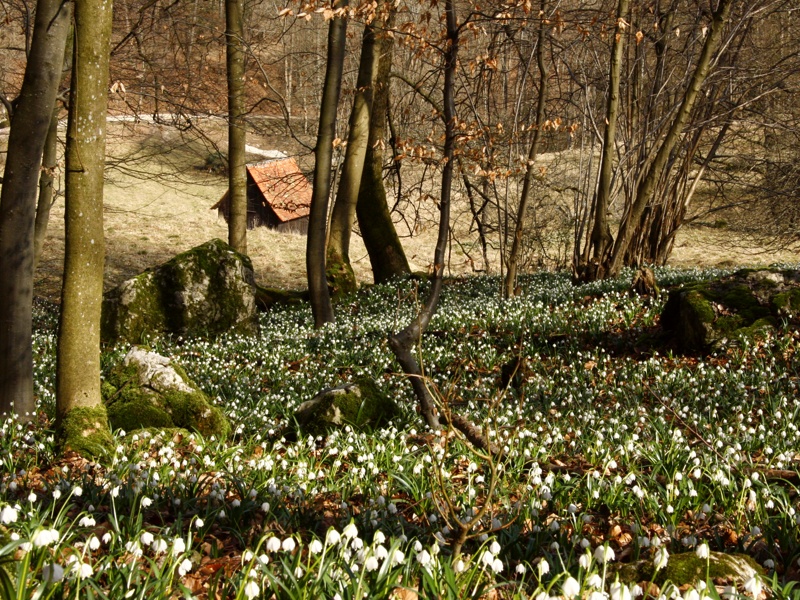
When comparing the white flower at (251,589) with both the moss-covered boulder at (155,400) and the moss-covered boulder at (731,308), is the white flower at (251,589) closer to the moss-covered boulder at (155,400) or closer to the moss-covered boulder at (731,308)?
the moss-covered boulder at (155,400)

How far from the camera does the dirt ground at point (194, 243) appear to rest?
22.2m

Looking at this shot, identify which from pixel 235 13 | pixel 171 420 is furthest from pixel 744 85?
pixel 171 420

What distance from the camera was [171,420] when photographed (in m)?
6.42

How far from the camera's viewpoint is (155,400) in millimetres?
6547

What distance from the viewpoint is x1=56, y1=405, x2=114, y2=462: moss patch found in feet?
17.7

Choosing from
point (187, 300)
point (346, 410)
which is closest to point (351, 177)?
point (187, 300)

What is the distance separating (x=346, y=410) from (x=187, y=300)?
6257 millimetres

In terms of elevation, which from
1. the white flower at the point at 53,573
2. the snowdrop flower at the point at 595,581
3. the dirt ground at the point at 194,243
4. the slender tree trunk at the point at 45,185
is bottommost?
the dirt ground at the point at 194,243

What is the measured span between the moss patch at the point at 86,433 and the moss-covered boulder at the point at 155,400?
42cm

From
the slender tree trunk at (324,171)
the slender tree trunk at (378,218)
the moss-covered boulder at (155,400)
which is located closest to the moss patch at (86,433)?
the moss-covered boulder at (155,400)

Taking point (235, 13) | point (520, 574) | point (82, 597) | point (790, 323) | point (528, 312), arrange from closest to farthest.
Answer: point (82, 597)
point (520, 574)
point (790, 323)
point (528, 312)
point (235, 13)

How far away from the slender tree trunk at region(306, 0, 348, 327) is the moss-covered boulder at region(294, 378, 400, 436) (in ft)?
18.0

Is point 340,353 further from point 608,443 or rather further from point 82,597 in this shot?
point 82,597

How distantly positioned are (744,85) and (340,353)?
478 inches
